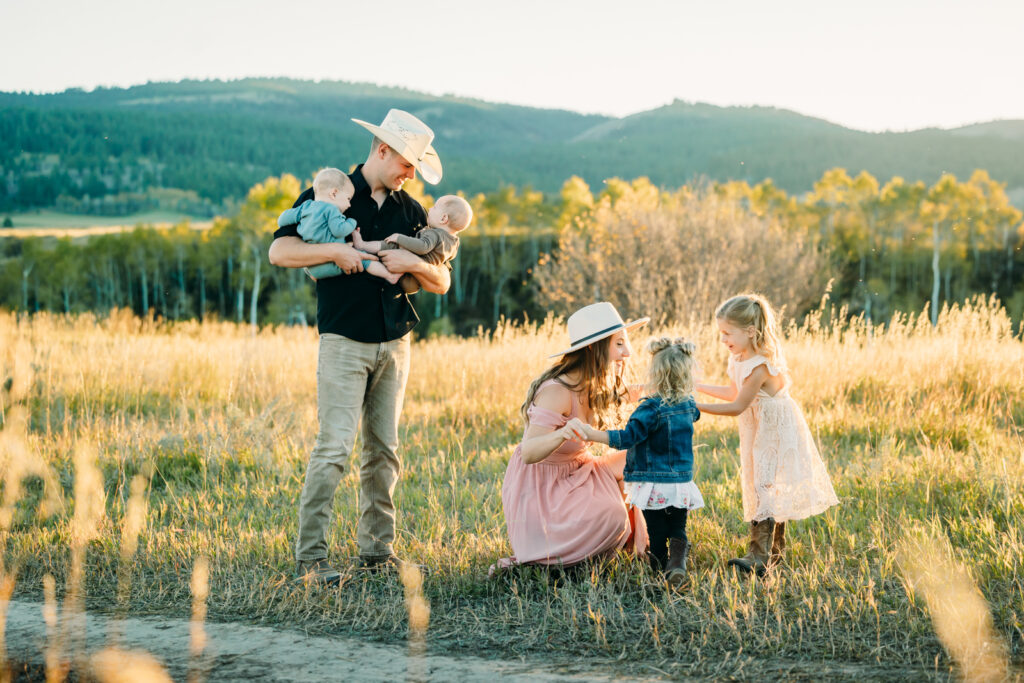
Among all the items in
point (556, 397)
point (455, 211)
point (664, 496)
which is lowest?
point (664, 496)

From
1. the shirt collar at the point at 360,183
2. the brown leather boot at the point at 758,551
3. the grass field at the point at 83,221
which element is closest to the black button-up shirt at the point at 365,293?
the shirt collar at the point at 360,183

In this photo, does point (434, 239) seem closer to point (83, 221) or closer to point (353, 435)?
point (353, 435)

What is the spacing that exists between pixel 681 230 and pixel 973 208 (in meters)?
49.8

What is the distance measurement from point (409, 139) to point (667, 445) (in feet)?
6.56

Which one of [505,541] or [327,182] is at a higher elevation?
[327,182]

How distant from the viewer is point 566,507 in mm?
4273

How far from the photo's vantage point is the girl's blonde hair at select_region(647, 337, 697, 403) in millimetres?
3998

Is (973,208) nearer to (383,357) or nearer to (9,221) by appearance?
(383,357)

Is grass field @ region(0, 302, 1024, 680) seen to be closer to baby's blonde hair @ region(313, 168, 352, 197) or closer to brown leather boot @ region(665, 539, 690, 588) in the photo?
brown leather boot @ region(665, 539, 690, 588)

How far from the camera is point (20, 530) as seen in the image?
17.8 ft

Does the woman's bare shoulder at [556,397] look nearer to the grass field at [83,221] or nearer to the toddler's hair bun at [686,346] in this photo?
the toddler's hair bun at [686,346]

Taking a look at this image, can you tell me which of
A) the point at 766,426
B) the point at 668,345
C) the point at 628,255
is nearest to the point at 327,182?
the point at 668,345

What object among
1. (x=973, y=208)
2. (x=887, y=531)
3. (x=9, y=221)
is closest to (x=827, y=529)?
(x=887, y=531)

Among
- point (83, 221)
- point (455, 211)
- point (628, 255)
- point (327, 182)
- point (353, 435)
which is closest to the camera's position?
point (327, 182)
